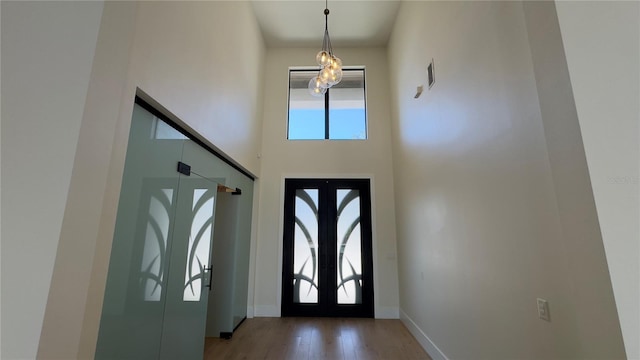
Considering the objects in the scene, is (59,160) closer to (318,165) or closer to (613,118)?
(613,118)

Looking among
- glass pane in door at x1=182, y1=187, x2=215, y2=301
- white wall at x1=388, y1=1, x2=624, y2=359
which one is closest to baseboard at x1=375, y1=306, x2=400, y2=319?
white wall at x1=388, y1=1, x2=624, y2=359

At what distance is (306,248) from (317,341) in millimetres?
1693

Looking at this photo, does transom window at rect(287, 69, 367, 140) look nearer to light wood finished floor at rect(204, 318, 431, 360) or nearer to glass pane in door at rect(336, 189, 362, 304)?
glass pane in door at rect(336, 189, 362, 304)

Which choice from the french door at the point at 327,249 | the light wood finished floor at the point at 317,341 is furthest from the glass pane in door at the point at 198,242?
the french door at the point at 327,249

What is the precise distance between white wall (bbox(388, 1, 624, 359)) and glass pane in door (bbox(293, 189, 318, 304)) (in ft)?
6.45

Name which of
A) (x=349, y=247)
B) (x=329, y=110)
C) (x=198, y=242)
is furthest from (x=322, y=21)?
(x=198, y=242)

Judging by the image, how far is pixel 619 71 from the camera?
1095mm

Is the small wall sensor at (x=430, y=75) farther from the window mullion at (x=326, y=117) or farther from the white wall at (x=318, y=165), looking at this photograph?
the window mullion at (x=326, y=117)

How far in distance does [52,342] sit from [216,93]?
2.84 m

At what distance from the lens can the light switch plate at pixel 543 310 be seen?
149 centimetres

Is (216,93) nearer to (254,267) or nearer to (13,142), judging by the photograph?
(13,142)

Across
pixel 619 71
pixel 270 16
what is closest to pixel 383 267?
pixel 619 71

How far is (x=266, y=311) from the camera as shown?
4.80 m

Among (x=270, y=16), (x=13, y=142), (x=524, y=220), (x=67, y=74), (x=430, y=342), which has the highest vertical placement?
(x=270, y=16)
